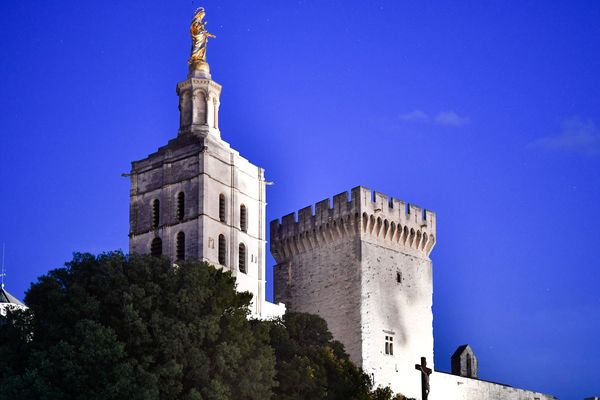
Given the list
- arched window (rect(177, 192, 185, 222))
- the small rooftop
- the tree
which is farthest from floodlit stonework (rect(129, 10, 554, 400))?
the tree

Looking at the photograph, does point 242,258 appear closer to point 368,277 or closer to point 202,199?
point 202,199

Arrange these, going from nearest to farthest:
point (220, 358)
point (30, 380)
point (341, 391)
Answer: point (30, 380)
point (220, 358)
point (341, 391)

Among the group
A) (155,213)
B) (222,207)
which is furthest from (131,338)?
(155,213)

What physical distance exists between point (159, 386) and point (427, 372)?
7.60m

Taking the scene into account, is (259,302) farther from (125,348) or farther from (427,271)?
(125,348)

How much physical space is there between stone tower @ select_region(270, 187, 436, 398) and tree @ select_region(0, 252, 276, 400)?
16017mm

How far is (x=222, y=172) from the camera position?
2272 inches

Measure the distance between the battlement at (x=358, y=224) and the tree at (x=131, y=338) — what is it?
17.9 meters

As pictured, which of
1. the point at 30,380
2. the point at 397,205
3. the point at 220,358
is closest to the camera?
the point at 30,380

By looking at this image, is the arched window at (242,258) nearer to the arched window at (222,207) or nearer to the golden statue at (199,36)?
the arched window at (222,207)

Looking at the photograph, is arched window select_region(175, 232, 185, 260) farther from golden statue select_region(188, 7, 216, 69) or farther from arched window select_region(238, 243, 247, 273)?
golden statue select_region(188, 7, 216, 69)

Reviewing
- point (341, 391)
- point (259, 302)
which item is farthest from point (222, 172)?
point (341, 391)

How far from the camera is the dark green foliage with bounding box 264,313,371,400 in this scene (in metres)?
37.4

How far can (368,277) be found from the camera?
172 feet
